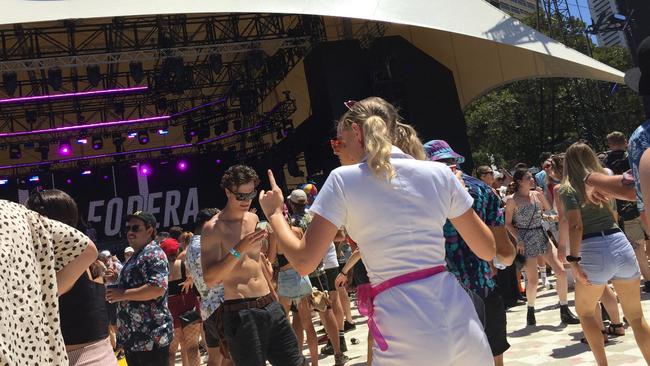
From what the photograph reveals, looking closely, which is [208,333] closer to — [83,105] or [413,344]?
[413,344]

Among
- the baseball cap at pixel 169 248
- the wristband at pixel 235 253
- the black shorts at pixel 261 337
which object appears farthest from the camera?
the baseball cap at pixel 169 248

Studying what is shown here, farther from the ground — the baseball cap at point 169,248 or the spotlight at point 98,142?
the spotlight at point 98,142

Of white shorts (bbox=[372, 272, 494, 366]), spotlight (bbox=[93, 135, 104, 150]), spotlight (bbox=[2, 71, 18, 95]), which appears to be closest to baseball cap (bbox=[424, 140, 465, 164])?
white shorts (bbox=[372, 272, 494, 366])

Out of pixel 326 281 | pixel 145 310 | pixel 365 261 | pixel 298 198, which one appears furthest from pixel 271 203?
pixel 326 281

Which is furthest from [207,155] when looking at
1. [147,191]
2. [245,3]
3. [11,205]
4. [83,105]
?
[11,205]

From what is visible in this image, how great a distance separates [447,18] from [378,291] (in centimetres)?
1412

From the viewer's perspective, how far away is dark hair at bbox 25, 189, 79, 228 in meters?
3.04

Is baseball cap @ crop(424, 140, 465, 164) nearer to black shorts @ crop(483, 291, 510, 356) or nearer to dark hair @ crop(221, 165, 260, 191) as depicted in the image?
black shorts @ crop(483, 291, 510, 356)

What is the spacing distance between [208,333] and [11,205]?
3.19m

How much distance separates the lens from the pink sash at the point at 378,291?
7.31 feet

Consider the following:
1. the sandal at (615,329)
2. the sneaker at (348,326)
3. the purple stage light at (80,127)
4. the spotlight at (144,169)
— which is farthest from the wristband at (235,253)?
the spotlight at (144,169)

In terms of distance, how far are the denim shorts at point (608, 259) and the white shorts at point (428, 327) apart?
258 cm

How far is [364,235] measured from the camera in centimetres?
229

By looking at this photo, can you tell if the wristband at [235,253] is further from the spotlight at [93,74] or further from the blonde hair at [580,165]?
the spotlight at [93,74]
